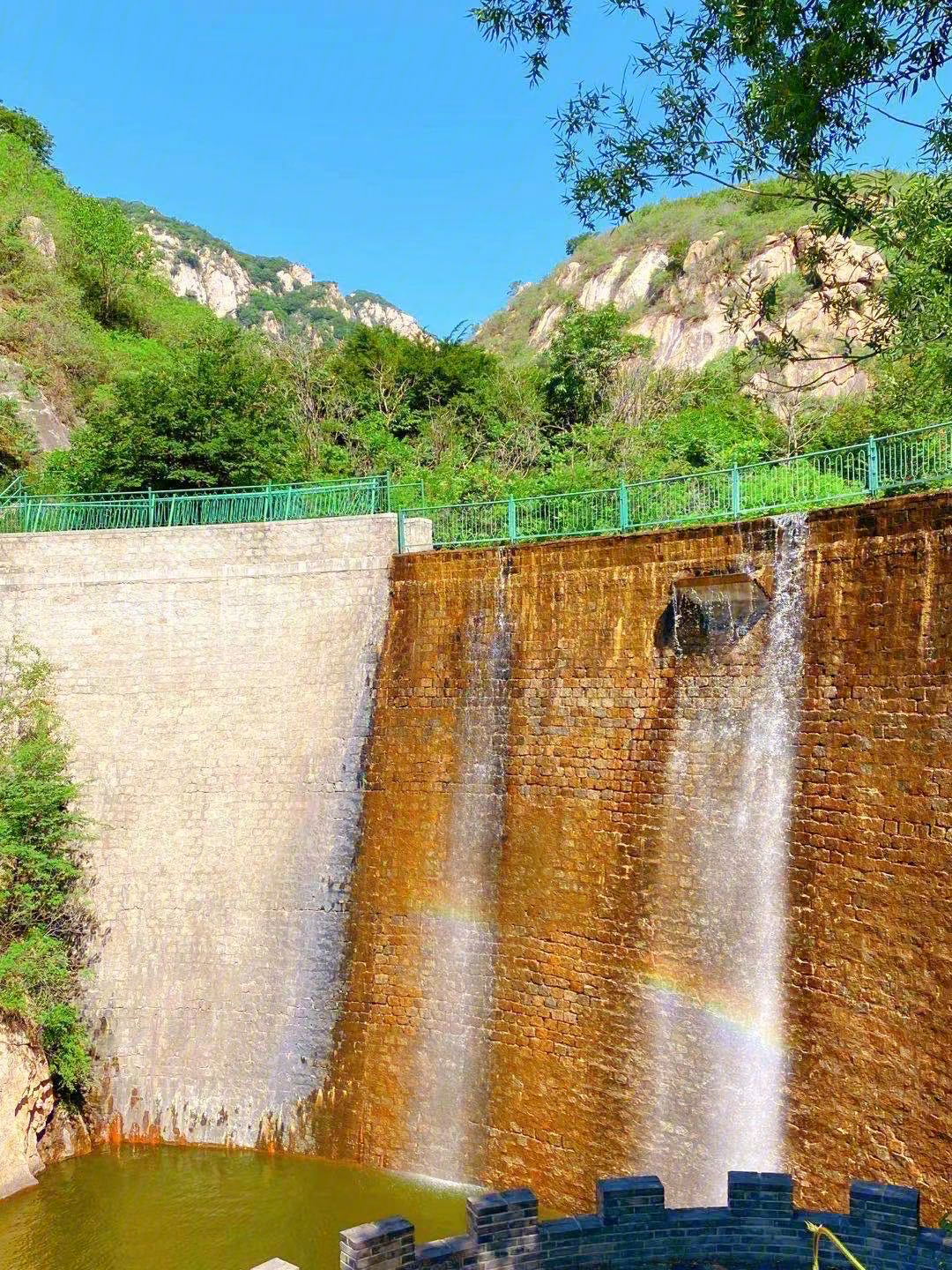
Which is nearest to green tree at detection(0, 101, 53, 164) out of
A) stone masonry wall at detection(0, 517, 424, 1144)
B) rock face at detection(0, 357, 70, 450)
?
rock face at detection(0, 357, 70, 450)

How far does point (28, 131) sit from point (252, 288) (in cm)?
6663

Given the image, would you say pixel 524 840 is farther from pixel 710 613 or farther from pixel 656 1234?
pixel 656 1234

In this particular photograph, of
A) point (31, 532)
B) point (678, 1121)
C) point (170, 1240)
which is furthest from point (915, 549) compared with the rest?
point (31, 532)

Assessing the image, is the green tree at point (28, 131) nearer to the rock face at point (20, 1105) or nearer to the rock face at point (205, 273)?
the rock face at point (20, 1105)

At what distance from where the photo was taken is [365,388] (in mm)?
26422

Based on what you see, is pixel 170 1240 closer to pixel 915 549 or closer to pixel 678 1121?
pixel 678 1121

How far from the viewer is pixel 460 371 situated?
27.7 meters

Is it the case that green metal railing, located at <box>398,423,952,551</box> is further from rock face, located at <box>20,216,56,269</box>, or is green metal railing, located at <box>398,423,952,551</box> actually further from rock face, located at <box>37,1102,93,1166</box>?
rock face, located at <box>20,216,56,269</box>

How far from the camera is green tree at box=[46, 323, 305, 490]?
18672 mm

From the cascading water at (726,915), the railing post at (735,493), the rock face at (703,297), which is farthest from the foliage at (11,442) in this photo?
the rock face at (703,297)

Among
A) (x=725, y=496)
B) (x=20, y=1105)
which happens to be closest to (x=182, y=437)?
(x=725, y=496)

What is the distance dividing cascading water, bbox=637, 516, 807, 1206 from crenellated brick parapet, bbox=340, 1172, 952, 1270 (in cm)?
299

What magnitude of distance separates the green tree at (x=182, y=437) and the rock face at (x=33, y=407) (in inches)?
92.1

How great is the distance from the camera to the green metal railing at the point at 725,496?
32.8 feet
